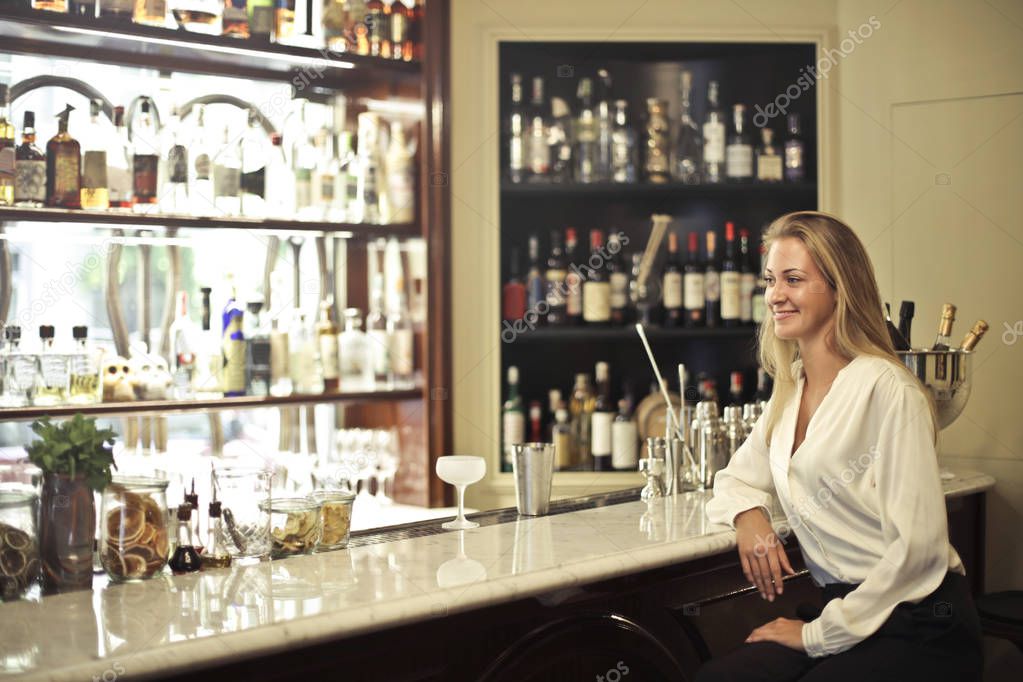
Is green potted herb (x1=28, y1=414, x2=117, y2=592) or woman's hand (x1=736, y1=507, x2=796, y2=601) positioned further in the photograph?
woman's hand (x1=736, y1=507, x2=796, y2=601)

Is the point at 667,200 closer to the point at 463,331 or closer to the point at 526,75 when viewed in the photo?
the point at 526,75

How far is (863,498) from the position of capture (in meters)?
1.70

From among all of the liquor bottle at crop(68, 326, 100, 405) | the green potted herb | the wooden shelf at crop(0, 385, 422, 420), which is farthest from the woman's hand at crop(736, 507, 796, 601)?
the liquor bottle at crop(68, 326, 100, 405)

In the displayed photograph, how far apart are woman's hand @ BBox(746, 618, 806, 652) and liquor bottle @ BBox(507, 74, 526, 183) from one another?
188cm

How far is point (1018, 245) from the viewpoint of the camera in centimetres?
294

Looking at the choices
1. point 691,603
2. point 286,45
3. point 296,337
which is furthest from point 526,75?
point 691,603

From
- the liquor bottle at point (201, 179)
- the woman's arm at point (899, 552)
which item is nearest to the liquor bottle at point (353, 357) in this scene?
the liquor bottle at point (201, 179)

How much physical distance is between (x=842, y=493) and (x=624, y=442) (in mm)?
1639

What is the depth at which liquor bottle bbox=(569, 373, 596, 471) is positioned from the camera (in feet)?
11.2

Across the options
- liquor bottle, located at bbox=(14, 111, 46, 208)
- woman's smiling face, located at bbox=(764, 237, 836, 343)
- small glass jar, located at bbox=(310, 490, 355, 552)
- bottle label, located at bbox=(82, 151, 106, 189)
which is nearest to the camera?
small glass jar, located at bbox=(310, 490, 355, 552)

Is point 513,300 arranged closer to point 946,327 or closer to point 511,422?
point 511,422

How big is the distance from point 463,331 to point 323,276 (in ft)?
1.70

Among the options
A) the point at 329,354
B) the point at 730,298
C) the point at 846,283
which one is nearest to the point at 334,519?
the point at 846,283

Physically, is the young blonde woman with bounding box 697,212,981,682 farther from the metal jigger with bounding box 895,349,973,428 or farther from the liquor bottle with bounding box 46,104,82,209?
the liquor bottle with bounding box 46,104,82,209
